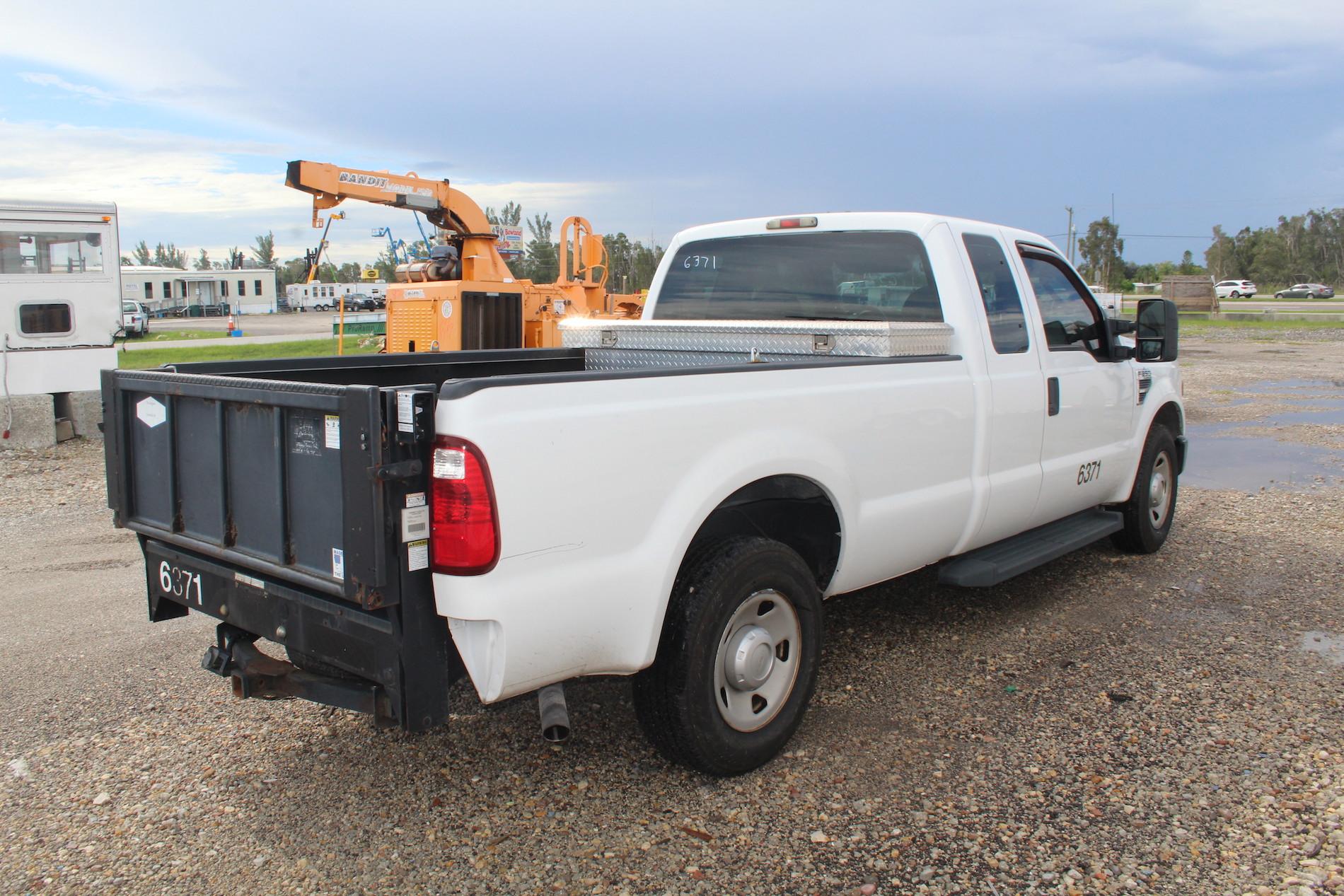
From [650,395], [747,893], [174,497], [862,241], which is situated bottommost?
[747,893]

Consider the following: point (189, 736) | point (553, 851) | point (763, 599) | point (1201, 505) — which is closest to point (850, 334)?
point (763, 599)

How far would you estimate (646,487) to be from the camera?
3154 millimetres

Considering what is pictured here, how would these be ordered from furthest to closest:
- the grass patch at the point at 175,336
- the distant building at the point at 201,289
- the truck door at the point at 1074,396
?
the distant building at the point at 201,289, the grass patch at the point at 175,336, the truck door at the point at 1074,396

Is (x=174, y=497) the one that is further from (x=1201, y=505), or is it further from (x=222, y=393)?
(x=1201, y=505)

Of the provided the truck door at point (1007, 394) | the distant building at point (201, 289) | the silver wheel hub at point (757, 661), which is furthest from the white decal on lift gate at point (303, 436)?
the distant building at point (201, 289)

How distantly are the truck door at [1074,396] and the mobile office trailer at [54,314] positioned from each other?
10.3 m

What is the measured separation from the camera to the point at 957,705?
4.26 meters

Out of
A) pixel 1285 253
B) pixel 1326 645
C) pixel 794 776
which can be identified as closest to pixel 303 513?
pixel 794 776

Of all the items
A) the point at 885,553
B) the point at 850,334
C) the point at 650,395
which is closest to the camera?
the point at 650,395

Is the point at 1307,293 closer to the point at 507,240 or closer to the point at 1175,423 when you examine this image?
the point at 507,240

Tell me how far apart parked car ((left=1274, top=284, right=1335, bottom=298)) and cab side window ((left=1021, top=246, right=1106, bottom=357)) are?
271ft

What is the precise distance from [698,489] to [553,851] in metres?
1.21

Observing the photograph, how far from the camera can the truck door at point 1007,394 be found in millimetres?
4785

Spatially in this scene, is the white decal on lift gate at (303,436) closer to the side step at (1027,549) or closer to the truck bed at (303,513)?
the truck bed at (303,513)
